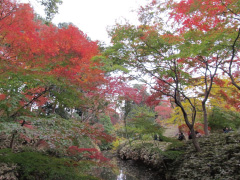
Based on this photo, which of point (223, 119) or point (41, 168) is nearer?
point (41, 168)

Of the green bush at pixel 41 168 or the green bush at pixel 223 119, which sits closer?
the green bush at pixel 41 168

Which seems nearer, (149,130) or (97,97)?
(149,130)

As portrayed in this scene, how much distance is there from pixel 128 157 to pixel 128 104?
6.92m

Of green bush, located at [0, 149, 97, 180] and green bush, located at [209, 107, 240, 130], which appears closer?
green bush, located at [0, 149, 97, 180]

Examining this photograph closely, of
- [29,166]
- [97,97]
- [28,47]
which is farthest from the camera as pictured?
[97,97]

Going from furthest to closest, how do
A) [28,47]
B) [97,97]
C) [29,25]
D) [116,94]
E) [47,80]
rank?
[116,94] < [97,97] < [29,25] < [28,47] < [47,80]

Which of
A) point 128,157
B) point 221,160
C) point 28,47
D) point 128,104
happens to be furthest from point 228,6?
point 128,104

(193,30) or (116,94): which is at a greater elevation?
(193,30)

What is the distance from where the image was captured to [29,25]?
6.76 meters

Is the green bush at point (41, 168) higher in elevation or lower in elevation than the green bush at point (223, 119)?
lower

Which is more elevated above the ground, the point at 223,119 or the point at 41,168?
the point at 223,119

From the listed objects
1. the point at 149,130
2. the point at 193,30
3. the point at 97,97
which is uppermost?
the point at 193,30

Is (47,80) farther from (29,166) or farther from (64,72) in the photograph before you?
(64,72)

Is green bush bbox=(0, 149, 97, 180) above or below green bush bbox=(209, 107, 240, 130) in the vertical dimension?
below
